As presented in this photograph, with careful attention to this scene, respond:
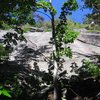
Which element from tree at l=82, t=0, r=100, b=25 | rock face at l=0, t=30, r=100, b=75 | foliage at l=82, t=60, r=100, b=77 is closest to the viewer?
foliage at l=82, t=60, r=100, b=77

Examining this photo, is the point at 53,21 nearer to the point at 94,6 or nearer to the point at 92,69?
the point at 92,69

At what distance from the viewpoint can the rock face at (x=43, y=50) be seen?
10468 millimetres

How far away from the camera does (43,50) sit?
38.2 ft

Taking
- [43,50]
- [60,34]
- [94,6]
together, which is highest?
[94,6]

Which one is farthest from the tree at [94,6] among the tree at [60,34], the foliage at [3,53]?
the foliage at [3,53]

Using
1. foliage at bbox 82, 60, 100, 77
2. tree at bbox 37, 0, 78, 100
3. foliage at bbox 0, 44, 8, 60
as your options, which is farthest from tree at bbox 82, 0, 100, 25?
foliage at bbox 0, 44, 8, 60

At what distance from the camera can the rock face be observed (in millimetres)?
10468

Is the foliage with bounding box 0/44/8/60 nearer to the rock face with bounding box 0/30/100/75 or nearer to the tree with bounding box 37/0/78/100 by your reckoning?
the rock face with bounding box 0/30/100/75

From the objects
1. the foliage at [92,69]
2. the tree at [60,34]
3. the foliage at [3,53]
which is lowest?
the foliage at [92,69]

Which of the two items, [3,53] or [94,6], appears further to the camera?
[94,6]

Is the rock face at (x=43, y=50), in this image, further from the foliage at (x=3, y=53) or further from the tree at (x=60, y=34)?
the tree at (x=60, y=34)

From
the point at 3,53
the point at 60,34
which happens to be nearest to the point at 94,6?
the point at 60,34

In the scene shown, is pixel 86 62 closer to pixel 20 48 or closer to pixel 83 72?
pixel 83 72

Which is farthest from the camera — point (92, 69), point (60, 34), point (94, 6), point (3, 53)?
point (94, 6)
